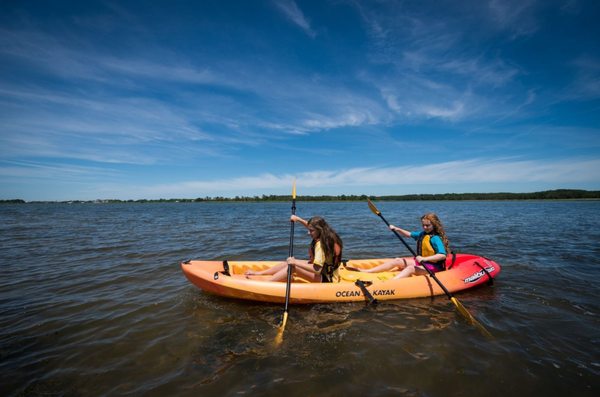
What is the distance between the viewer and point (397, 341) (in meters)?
4.12

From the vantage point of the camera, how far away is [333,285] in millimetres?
5363

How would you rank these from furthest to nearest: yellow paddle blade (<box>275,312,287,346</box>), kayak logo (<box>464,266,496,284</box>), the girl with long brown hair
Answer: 1. kayak logo (<box>464,266,496,284</box>)
2. the girl with long brown hair
3. yellow paddle blade (<box>275,312,287,346</box>)

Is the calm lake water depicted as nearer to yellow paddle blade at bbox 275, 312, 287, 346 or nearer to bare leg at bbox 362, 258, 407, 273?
yellow paddle blade at bbox 275, 312, 287, 346

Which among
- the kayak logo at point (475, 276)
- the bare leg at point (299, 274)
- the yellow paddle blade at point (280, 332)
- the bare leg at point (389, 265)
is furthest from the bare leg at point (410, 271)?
the yellow paddle blade at point (280, 332)

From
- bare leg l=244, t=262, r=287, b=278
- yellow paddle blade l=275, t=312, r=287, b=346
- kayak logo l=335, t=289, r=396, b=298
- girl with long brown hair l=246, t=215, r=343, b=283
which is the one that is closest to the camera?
yellow paddle blade l=275, t=312, r=287, b=346

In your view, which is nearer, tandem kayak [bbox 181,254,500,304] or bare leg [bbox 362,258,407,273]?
tandem kayak [bbox 181,254,500,304]

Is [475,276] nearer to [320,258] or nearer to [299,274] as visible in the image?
[320,258]

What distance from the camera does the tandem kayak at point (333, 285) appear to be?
5.26m

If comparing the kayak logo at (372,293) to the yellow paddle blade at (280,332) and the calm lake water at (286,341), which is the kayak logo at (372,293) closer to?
the calm lake water at (286,341)

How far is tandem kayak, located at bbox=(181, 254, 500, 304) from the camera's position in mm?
5258

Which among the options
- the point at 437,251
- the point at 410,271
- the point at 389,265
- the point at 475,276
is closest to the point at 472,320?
the point at 410,271

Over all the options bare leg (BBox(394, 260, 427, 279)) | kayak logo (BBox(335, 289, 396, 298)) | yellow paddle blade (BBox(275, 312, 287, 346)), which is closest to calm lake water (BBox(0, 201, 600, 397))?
yellow paddle blade (BBox(275, 312, 287, 346))

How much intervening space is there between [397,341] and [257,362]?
1971 millimetres

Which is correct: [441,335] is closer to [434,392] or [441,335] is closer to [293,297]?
[434,392]
